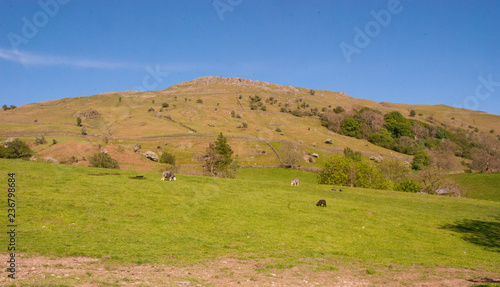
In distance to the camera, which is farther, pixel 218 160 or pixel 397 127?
pixel 397 127

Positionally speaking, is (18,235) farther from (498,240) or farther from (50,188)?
(498,240)

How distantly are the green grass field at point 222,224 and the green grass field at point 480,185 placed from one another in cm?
2642

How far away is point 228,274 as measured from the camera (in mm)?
12531

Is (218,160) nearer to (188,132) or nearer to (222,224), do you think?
(222,224)

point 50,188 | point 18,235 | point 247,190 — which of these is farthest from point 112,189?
point 247,190

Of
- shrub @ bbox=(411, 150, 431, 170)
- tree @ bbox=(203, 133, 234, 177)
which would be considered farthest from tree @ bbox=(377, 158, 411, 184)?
shrub @ bbox=(411, 150, 431, 170)

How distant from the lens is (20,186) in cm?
2250

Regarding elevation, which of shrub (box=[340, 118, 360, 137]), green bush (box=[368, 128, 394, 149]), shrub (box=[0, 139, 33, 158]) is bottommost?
shrub (box=[0, 139, 33, 158])

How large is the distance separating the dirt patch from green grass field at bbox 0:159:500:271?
0.91m

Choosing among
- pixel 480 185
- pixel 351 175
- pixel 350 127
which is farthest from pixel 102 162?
pixel 350 127

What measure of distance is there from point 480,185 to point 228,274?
65.3 m

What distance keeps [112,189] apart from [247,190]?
13.3 m

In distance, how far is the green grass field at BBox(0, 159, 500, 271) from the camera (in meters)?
15.7

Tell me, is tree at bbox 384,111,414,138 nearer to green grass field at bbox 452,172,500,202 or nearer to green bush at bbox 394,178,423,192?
green grass field at bbox 452,172,500,202
